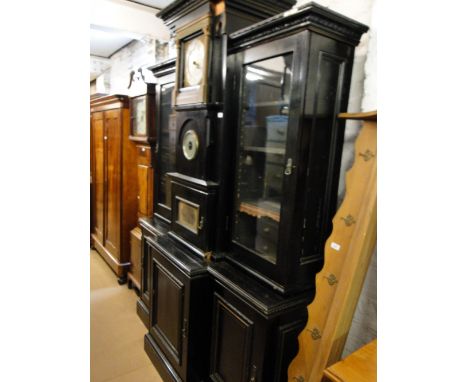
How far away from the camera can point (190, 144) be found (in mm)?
1842

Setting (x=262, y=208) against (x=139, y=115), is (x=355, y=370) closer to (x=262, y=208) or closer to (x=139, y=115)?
(x=262, y=208)

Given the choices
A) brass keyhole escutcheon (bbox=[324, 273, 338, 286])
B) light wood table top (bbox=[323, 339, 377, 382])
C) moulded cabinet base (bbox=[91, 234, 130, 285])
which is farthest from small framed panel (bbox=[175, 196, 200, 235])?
moulded cabinet base (bbox=[91, 234, 130, 285])

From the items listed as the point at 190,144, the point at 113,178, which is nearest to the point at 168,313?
the point at 190,144

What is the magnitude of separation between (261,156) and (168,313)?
1.16 metres

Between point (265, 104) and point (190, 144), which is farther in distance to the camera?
point (190, 144)

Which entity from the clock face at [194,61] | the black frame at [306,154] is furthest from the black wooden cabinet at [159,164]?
the black frame at [306,154]

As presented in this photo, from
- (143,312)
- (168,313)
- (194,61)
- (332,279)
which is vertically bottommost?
(143,312)

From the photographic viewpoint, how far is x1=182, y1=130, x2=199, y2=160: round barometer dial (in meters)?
1.79

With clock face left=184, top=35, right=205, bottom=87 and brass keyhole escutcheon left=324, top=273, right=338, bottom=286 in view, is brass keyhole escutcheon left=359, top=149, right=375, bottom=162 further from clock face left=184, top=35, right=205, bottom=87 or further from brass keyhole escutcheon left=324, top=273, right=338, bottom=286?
clock face left=184, top=35, right=205, bottom=87

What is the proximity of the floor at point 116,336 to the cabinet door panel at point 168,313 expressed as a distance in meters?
0.25

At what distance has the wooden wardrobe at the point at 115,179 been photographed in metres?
3.11
